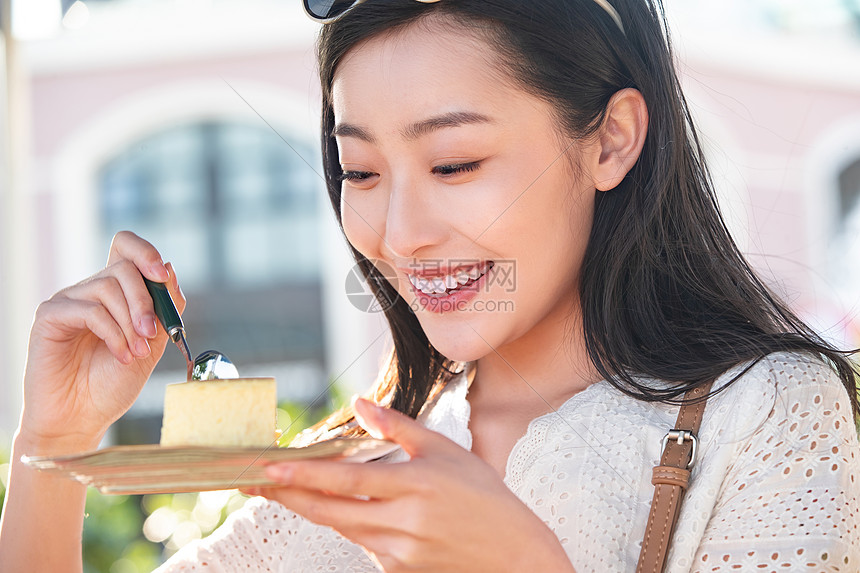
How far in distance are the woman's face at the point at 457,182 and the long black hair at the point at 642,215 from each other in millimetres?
50

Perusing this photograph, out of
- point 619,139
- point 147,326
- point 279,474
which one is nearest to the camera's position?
point 279,474

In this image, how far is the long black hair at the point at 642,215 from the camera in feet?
4.95

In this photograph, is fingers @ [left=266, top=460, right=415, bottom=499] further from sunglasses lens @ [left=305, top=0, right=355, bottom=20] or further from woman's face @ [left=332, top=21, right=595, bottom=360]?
sunglasses lens @ [left=305, top=0, right=355, bottom=20]

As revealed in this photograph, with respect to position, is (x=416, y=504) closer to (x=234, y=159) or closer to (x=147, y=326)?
(x=147, y=326)

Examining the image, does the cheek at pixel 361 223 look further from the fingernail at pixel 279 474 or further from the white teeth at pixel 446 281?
the fingernail at pixel 279 474

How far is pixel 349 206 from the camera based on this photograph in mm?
1608

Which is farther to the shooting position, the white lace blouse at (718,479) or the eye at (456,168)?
the eye at (456,168)

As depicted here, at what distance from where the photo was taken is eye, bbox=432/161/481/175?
57.8 inches

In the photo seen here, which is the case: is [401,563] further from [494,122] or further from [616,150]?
[616,150]

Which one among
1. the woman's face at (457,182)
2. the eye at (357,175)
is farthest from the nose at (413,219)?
the eye at (357,175)

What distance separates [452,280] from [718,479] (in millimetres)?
523

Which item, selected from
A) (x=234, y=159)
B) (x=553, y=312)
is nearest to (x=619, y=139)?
(x=553, y=312)

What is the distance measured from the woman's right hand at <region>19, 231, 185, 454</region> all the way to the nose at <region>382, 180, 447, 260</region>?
16.6 inches

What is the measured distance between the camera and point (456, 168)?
58.1 inches
